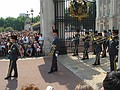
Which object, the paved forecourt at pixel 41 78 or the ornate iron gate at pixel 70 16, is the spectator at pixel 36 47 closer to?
the ornate iron gate at pixel 70 16

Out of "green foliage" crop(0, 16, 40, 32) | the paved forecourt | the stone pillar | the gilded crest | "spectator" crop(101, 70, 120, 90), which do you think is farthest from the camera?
"green foliage" crop(0, 16, 40, 32)

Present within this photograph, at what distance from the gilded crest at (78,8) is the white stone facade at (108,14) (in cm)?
4403

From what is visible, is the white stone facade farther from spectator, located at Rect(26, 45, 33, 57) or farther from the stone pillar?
spectator, located at Rect(26, 45, 33, 57)

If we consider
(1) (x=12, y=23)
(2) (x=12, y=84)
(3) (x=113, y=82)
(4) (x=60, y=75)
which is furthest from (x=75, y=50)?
(1) (x=12, y=23)

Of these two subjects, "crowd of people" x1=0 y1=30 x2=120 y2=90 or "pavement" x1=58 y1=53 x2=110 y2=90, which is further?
"pavement" x1=58 y1=53 x2=110 y2=90

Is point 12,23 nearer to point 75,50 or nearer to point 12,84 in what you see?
point 75,50

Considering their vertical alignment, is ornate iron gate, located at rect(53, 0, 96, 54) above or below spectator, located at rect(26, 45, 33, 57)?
above

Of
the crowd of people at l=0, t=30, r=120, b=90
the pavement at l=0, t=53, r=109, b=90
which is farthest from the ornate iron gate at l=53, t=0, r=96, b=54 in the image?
the pavement at l=0, t=53, r=109, b=90

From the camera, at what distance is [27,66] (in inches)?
527

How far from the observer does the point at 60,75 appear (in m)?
10.9

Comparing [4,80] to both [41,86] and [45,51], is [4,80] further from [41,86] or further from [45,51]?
[45,51]

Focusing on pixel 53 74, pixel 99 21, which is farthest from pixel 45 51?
pixel 99 21

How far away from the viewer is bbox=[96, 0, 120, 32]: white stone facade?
204ft

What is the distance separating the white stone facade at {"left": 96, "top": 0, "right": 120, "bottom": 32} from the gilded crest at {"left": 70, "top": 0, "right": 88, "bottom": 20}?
4403 centimetres
